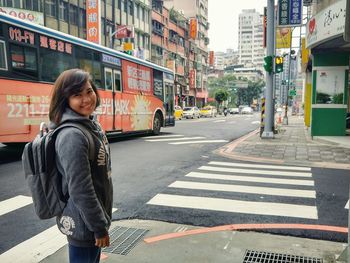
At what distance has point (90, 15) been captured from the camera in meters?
30.7

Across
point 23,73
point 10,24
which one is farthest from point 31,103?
point 10,24

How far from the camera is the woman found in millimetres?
2084

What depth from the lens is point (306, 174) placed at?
8328 millimetres

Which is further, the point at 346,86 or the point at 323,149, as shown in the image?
the point at 346,86

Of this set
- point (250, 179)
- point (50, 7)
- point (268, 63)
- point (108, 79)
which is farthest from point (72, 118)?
point (50, 7)

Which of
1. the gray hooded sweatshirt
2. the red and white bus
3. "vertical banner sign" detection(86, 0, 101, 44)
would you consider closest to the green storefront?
the red and white bus

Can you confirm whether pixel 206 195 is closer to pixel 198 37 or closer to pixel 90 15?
pixel 90 15

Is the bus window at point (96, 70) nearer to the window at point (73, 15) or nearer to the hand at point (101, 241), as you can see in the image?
the hand at point (101, 241)

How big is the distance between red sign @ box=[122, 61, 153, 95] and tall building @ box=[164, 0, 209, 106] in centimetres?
5457

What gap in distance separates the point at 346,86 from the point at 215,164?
8115 millimetres

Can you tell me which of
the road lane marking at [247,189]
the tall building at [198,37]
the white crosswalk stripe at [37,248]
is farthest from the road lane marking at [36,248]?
the tall building at [198,37]

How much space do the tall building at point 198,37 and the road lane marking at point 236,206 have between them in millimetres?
64649

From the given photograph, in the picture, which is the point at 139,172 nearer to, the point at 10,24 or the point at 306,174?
the point at 306,174

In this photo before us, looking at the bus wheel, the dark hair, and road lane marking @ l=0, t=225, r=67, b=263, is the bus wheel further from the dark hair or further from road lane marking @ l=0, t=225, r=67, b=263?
the dark hair
